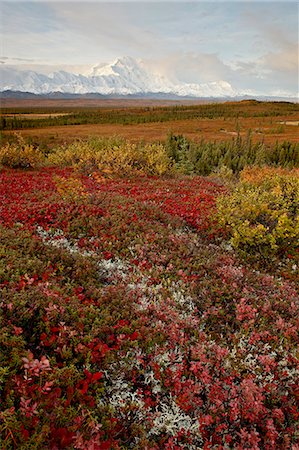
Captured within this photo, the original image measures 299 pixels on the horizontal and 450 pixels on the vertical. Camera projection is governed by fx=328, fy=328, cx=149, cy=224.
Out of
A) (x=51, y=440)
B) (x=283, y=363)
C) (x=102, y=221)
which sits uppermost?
(x=102, y=221)

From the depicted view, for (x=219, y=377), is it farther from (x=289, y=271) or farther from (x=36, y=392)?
(x=289, y=271)

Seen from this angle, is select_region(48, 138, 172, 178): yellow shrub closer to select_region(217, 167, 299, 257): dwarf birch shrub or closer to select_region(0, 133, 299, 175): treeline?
select_region(0, 133, 299, 175): treeline

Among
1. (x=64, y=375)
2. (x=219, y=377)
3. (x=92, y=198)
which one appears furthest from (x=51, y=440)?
(x=92, y=198)

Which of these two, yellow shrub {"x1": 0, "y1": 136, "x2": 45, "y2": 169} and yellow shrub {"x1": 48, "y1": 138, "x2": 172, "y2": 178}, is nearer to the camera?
yellow shrub {"x1": 48, "y1": 138, "x2": 172, "y2": 178}

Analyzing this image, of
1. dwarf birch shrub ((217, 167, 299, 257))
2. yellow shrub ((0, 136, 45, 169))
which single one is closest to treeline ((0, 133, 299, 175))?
yellow shrub ((0, 136, 45, 169))

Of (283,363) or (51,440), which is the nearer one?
(51,440)

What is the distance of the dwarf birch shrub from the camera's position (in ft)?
28.2

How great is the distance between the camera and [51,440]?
11.0 feet

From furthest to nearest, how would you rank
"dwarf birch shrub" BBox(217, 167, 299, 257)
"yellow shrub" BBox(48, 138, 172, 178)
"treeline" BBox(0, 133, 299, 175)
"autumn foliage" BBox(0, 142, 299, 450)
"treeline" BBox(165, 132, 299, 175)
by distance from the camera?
1. "treeline" BBox(165, 132, 299, 175)
2. "treeline" BBox(0, 133, 299, 175)
3. "yellow shrub" BBox(48, 138, 172, 178)
4. "dwarf birch shrub" BBox(217, 167, 299, 257)
5. "autumn foliage" BBox(0, 142, 299, 450)

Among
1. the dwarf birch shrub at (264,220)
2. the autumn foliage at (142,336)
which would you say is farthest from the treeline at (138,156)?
the autumn foliage at (142,336)

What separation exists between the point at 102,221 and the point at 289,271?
16.9 ft

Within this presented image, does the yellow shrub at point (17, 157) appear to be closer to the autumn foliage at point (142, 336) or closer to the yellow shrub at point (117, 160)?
the yellow shrub at point (117, 160)

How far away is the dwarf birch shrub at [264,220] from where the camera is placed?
8.59m

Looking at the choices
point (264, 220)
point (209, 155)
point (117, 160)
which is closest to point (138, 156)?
point (117, 160)
